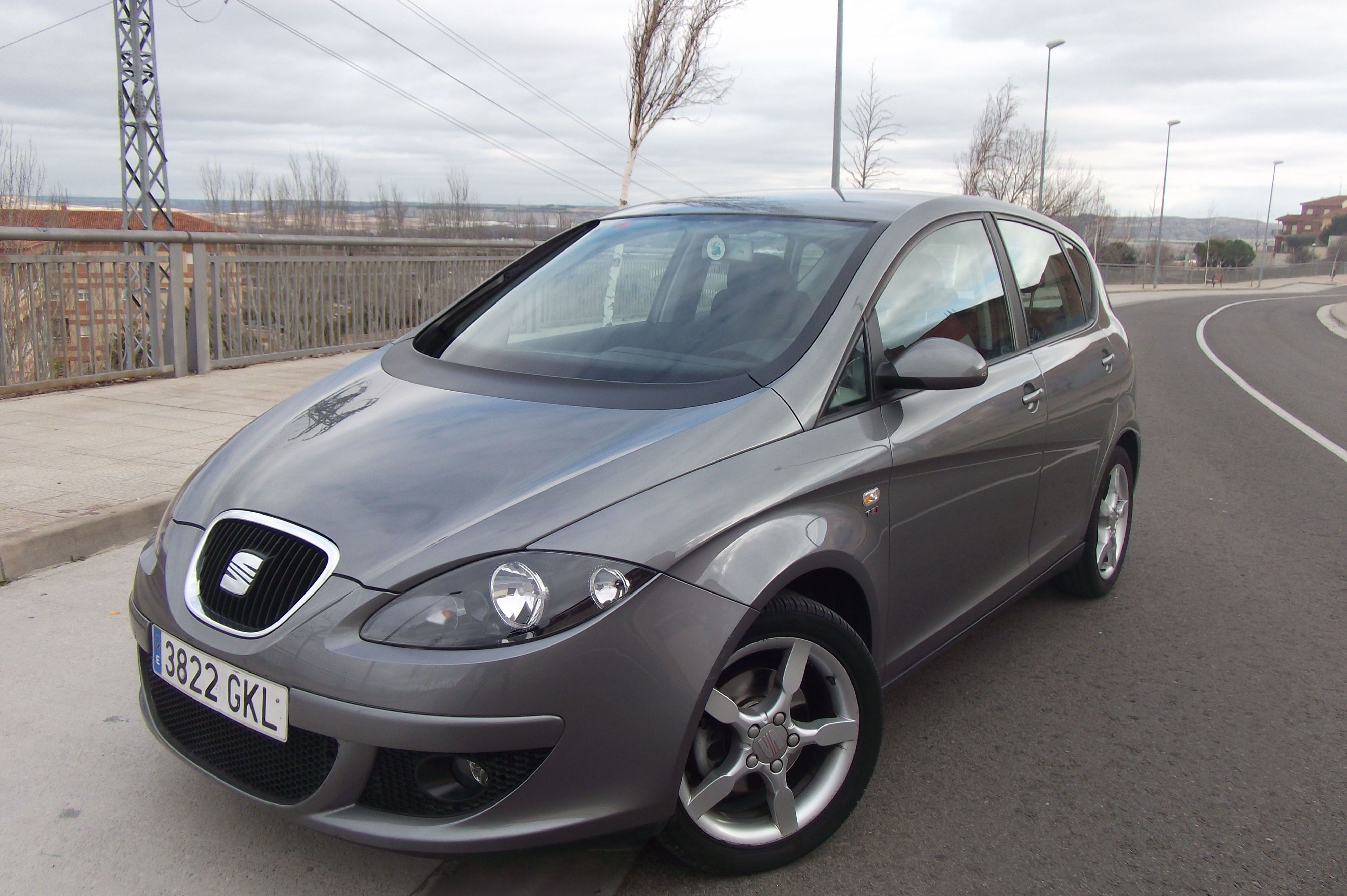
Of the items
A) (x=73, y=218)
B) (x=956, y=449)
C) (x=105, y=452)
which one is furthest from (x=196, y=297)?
(x=73, y=218)

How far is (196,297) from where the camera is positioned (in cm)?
870

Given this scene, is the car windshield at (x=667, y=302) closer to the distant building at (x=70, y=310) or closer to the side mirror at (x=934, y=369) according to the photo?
the side mirror at (x=934, y=369)

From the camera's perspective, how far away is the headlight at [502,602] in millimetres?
2016

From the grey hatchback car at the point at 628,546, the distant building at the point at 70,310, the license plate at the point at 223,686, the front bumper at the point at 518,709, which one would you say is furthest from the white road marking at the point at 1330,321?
the license plate at the point at 223,686

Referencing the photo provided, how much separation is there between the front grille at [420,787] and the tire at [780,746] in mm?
395

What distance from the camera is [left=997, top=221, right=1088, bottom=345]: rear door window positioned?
380cm

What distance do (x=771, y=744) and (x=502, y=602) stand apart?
2.53 ft

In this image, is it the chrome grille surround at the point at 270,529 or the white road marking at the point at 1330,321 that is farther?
the white road marking at the point at 1330,321

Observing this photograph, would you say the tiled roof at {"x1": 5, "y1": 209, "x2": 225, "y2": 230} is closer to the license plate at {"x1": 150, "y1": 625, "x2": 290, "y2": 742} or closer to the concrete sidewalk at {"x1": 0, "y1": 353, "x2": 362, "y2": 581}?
the concrete sidewalk at {"x1": 0, "y1": 353, "x2": 362, "y2": 581}

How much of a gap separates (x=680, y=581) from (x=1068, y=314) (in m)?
2.66

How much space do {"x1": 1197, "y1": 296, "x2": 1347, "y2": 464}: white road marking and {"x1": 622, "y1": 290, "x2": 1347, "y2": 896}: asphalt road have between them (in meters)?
2.81

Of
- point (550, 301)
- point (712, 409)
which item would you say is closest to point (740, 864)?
point (712, 409)

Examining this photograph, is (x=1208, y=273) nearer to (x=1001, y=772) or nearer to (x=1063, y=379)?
(x=1063, y=379)

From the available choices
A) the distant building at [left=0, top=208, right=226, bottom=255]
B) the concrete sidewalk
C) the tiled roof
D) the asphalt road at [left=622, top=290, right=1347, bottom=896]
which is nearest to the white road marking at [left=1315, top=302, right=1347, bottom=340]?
the asphalt road at [left=622, top=290, right=1347, bottom=896]
